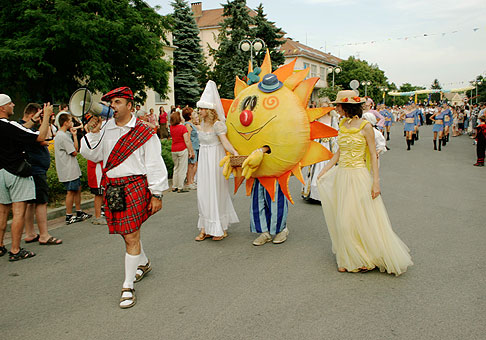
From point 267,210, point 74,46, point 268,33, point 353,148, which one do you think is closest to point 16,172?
point 267,210

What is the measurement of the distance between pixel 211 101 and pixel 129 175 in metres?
2.11

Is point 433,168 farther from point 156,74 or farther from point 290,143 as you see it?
point 156,74

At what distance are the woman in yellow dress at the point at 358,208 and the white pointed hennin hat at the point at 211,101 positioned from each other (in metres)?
1.82

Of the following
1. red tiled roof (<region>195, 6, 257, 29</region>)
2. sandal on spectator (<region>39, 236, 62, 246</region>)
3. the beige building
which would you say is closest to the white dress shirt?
sandal on spectator (<region>39, 236, 62, 246</region>)

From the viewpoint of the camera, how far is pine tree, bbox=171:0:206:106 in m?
36.6

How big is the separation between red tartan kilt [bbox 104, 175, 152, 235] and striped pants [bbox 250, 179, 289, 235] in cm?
199

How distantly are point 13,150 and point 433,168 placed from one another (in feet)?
37.5

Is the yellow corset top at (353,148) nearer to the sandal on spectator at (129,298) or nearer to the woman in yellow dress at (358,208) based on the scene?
the woman in yellow dress at (358,208)

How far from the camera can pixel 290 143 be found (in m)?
5.05

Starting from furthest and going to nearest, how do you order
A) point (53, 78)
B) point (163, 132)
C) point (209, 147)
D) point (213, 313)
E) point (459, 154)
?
point (163, 132), point (53, 78), point (459, 154), point (209, 147), point (213, 313)

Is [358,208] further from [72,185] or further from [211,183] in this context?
[72,185]

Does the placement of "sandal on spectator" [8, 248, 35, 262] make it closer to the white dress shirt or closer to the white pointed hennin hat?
the white dress shirt

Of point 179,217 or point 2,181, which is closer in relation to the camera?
point 2,181

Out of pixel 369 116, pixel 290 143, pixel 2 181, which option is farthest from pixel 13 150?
pixel 369 116
